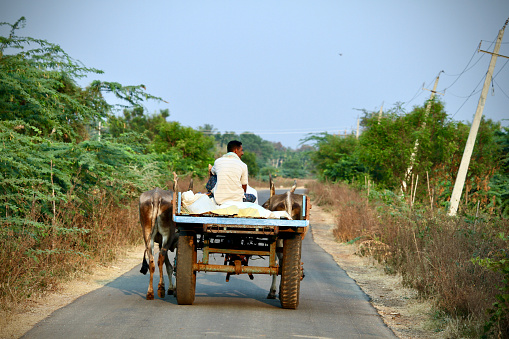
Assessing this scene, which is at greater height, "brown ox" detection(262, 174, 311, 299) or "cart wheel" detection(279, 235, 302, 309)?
"brown ox" detection(262, 174, 311, 299)

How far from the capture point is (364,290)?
1042cm

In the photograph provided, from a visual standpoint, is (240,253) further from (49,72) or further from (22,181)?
(49,72)

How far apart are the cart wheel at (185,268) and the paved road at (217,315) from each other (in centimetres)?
22

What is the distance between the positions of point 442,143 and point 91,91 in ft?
49.3

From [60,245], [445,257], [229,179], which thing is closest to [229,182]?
[229,179]

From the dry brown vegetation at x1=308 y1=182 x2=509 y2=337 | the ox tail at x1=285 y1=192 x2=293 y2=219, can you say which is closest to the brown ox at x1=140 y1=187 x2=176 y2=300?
the ox tail at x1=285 y1=192 x2=293 y2=219

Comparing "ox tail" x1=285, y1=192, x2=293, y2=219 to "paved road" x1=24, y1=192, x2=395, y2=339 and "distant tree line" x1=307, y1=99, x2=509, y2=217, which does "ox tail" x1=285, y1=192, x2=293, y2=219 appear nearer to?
"paved road" x1=24, y1=192, x2=395, y2=339

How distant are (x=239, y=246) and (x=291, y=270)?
830 millimetres

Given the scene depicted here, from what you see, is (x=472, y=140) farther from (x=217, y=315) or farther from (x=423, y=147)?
(x=217, y=315)

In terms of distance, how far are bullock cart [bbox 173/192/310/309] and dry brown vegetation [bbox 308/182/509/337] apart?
2025 millimetres

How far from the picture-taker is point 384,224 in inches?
555

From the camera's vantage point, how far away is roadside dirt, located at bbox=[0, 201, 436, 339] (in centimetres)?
711

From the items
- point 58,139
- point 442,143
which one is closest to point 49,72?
point 58,139

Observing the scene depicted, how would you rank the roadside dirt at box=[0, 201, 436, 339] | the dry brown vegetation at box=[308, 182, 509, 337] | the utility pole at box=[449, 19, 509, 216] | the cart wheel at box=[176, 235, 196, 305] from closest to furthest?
the roadside dirt at box=[0, 201, 436, 339], the dry brown vegetation at box=[308, 182, 509, 337], the cart wheel at box=[176, 235, 196, 305], the utility pole at box=[449, 19, 509, 216]
